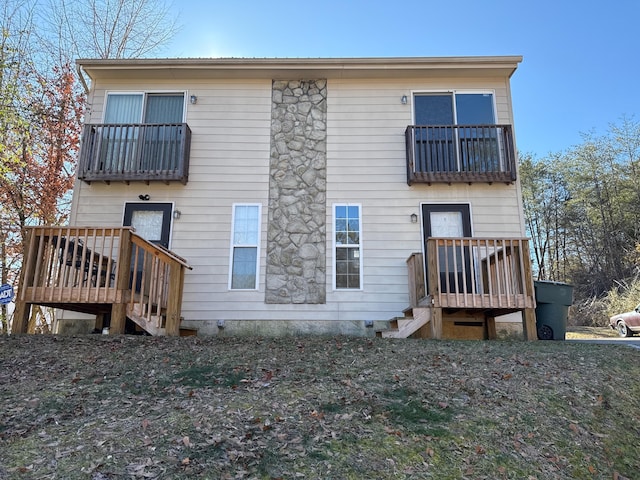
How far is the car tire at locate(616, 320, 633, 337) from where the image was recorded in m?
12.4

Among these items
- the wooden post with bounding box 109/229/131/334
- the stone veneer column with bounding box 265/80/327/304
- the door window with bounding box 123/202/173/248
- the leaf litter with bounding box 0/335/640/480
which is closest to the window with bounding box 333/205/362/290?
the stone veneer column with bounding box 265/80/327/304

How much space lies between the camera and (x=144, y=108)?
8.88 metres

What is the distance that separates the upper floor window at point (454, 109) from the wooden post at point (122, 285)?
5.81m

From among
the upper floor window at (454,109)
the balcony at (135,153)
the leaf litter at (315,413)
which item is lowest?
the leaf litter at (315,413)

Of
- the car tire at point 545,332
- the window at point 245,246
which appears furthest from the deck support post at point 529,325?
the window at point 245,246

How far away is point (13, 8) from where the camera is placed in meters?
10.9

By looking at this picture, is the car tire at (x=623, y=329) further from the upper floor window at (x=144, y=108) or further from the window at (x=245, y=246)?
the upper floor window at (x=144, y=108)

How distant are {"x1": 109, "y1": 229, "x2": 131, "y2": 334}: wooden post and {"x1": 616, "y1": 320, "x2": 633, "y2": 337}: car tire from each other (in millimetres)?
13075

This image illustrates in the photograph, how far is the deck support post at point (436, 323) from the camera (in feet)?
21.1

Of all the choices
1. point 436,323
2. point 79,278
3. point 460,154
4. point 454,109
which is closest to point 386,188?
point 460,154

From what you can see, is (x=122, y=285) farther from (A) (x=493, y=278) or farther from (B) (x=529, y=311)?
(B) (x=529, y=311)

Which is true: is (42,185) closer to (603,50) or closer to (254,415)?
(254,415)

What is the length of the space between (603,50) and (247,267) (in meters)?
17.0

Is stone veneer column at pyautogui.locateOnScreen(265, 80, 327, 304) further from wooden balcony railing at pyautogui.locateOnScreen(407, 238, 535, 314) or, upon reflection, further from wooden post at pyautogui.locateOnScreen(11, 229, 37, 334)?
wooden post at pyautogui.locateOnScreen(11, 229, 37, 334)
